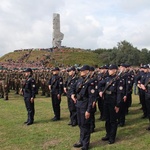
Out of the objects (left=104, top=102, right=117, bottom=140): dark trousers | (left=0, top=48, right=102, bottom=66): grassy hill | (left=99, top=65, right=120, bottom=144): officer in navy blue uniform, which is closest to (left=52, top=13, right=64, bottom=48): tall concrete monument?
(left=0, top=48, right=102, bottom=66): grassy hill

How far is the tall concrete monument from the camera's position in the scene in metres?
56.1

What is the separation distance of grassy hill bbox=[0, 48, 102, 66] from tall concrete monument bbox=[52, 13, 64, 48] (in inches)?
74.9

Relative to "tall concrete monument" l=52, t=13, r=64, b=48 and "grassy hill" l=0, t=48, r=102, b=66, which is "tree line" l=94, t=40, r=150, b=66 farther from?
"tall concrete monument" l=52, t=13, r=64, b=48

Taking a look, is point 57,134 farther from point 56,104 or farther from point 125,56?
point 125,56

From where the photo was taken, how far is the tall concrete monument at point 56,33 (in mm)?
56125

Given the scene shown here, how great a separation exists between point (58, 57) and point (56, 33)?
5.75 m

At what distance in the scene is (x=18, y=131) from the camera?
8.97 meters

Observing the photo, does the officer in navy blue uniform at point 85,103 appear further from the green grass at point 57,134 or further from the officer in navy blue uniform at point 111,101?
the officer in navy blue uniform at point 111,101

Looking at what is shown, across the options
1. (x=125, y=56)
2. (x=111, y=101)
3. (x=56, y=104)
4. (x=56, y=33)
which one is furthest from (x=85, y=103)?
(x=56, y=33)

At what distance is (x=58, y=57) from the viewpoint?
54281mm

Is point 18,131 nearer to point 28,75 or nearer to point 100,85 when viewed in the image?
point 28,75

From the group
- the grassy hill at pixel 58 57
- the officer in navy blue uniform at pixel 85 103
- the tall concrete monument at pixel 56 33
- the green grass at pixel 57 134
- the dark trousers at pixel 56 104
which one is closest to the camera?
the officer in navy blue uniform at pixel 85 103

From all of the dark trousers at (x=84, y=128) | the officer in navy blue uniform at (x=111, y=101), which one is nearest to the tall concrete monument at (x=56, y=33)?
the officer in navy blue uniform at (x=111, y=101)

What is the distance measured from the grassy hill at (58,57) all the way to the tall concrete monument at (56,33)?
1.90m
